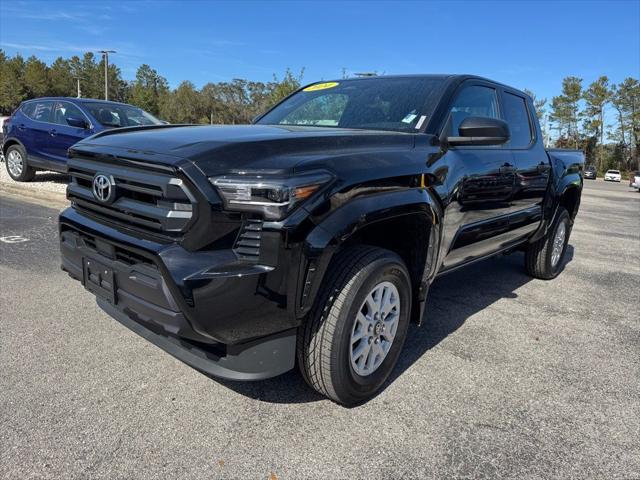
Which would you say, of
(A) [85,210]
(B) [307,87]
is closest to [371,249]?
(A) [85,210]

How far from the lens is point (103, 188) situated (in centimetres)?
248

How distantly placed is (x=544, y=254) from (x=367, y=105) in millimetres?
2922

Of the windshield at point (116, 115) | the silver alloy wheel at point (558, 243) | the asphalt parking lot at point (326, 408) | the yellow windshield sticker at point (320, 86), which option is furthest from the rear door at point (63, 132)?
the silver alloy wheel at point (558, 243)

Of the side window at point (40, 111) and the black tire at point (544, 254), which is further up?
the side window at point (40, 111)

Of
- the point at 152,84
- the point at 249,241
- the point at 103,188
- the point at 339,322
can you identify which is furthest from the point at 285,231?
the point at 152,84

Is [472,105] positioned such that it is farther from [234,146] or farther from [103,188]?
[103,188]

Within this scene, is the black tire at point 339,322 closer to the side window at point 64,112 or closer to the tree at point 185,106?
the side window at point 64,112

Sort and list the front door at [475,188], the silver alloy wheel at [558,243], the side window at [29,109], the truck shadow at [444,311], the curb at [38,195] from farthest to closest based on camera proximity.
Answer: the side window at [29,109], the curb at [38,195], the silver alloy wheel at [558,243], the front door at [475,188], the truck shadow at [444,311]

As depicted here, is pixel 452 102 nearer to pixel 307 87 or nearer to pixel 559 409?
pixel 307 87

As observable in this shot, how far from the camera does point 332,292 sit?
7.75 ft

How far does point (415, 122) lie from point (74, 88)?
3231 inches

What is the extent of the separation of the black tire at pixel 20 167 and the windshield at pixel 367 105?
773 cm

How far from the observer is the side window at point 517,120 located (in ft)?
13.9

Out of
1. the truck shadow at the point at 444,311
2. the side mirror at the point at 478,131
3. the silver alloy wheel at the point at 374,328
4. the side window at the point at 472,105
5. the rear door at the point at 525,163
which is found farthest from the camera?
the rear door at the point at 525,163
